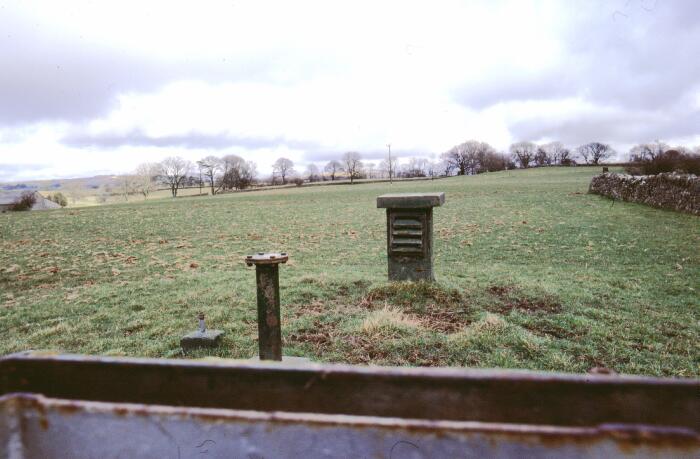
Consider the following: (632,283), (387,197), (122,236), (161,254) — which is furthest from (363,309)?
(122,236)

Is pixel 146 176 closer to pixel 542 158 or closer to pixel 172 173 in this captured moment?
pixel 172 173

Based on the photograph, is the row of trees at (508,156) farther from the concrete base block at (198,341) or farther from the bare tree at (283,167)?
the concrete base block at (198,341)

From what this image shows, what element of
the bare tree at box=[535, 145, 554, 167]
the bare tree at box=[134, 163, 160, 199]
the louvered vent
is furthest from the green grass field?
the bare tree at box=[134, 163, 160, 199]

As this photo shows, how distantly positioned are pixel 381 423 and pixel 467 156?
319ft

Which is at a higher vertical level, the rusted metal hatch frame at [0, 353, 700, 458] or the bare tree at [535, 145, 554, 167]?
the bare tree at [535, 145, 554, 167]

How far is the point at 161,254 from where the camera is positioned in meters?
10.7

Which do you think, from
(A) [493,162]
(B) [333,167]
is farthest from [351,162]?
(A) [493,162]

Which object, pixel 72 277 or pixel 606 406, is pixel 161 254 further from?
pixel 606 406

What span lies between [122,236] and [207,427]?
49.4ft

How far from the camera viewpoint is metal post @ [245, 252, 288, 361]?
3.26m

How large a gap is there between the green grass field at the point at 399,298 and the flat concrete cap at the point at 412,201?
3.89 ft

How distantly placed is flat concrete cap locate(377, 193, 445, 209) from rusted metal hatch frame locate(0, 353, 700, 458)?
4903 millimetres

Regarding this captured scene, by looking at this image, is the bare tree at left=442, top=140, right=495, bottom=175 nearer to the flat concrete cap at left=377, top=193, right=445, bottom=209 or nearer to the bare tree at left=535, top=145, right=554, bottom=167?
the bare tree at left=535, top=145, right=554, bottom=167

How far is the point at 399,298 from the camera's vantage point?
5680 millimetres
